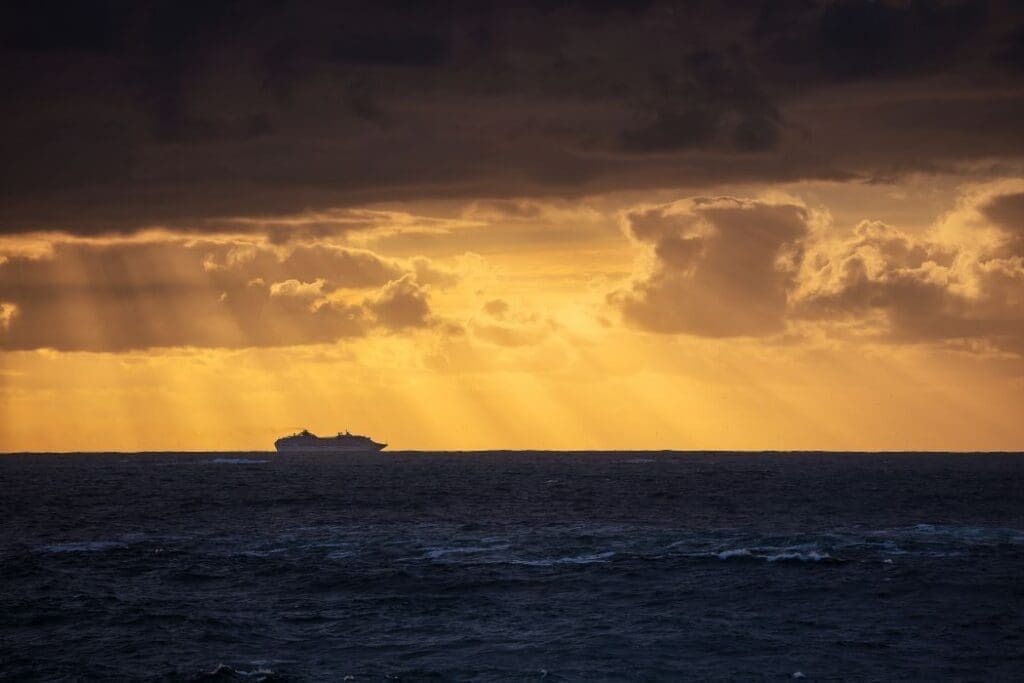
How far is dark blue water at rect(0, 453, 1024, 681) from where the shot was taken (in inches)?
2351

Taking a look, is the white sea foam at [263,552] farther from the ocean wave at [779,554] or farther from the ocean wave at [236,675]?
the ocean wave at [236,675]

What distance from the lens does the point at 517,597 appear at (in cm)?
7750

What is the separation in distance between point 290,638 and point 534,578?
23.1 m

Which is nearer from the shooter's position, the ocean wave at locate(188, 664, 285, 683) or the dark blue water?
the ocean wave at locate(188, 664, 285, 683)

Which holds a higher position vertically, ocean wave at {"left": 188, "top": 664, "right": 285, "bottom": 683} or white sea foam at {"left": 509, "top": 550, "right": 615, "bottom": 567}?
white sea foam at {"left": 509, "top": 550, "right": 615, "bottom": 567}

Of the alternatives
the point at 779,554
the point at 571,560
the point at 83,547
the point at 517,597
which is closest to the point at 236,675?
the point at 517,597

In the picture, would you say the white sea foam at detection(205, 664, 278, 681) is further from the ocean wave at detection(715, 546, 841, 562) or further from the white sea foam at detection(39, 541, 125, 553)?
the white sea foam at detection(39, 541, 125, 553)

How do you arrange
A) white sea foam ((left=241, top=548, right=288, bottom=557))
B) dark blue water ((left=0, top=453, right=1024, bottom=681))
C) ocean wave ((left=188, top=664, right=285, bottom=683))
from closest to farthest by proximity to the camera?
ocean wave ((left=188, top=664, right=285, bottom=683))
dark blue water ((left=0, top=453, right=1024, bottom=681))
white sea foam ((left=241, top=548, right=288, bottom=557))

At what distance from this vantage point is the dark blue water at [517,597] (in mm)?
59719

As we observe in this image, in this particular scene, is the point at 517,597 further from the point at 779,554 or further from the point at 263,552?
the point at 263,552

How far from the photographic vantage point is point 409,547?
341ft

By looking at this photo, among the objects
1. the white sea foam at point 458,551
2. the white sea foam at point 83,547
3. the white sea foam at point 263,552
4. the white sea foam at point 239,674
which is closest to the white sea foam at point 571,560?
the white sea foam at point 458,551

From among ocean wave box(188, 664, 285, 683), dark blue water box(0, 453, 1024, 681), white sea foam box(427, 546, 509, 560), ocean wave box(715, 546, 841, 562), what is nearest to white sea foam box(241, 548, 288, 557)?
dark blue water box(0, 453, 1024, 681)

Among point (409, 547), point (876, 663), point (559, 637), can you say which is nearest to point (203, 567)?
point (409, 547)
